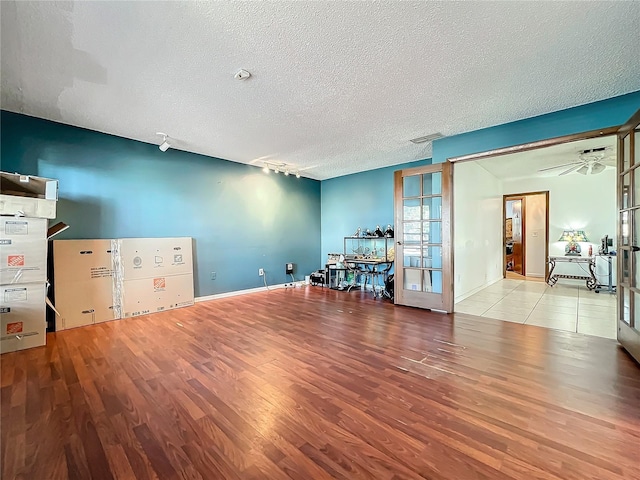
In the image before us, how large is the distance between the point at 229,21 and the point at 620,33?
8.93 feet

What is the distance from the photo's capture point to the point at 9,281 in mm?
2682

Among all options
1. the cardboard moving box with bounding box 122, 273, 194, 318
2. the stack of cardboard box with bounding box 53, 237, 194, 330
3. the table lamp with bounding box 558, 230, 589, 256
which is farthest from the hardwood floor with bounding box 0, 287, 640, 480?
the table lamp with bounding box 558, 230, 589, 256

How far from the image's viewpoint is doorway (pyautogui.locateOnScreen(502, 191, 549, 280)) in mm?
6855

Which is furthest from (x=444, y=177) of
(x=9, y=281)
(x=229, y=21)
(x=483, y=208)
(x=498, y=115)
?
(x=9, y=281)

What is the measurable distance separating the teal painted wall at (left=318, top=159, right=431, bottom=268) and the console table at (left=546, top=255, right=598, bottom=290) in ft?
12.4

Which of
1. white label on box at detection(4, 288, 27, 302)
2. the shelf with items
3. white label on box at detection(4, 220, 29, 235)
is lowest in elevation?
white label on box at detection(4, 288, 27, 302)

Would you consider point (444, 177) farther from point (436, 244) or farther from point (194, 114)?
point (194, 114)

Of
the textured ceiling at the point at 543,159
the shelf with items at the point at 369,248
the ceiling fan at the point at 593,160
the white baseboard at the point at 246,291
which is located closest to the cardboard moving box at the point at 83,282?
the white baseboard at the point at 246,291

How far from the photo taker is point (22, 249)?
2.75m

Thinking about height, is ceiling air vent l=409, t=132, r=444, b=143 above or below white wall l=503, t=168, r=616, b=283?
above

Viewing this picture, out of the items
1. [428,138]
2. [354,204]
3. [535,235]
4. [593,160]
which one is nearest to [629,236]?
[428,138]

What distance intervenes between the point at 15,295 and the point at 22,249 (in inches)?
18.2

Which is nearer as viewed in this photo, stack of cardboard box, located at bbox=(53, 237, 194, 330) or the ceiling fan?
stack of cardboard box, located at bbox=(53, 237, 194, 330)

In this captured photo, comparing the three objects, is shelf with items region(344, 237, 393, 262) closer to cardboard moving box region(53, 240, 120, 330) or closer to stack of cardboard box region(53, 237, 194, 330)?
stack of cardboard box region(53, 237, 194, 330)
